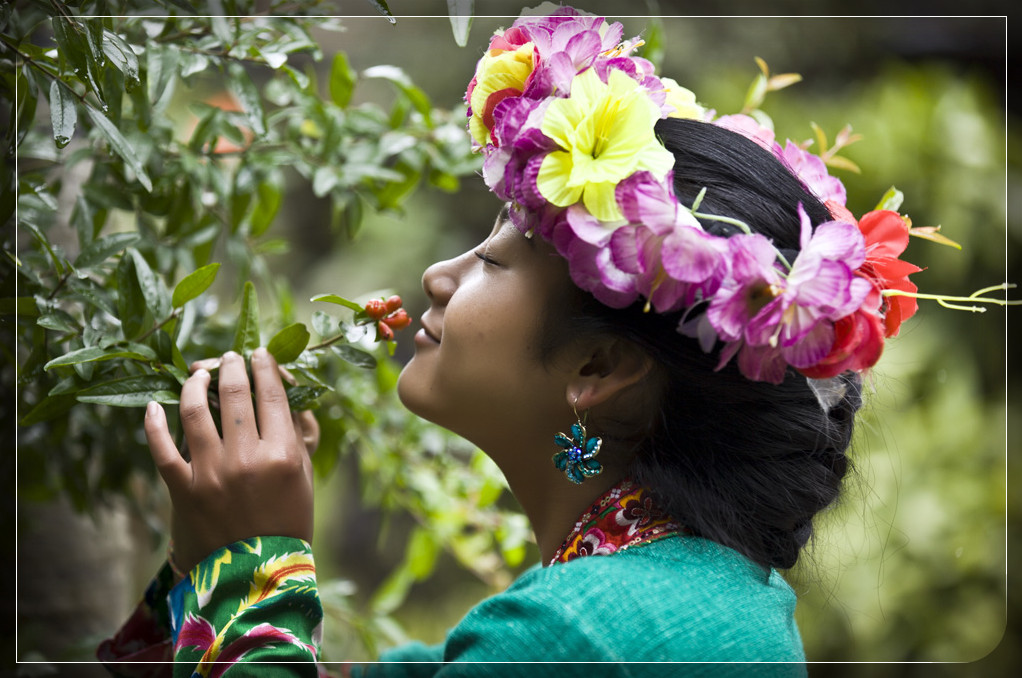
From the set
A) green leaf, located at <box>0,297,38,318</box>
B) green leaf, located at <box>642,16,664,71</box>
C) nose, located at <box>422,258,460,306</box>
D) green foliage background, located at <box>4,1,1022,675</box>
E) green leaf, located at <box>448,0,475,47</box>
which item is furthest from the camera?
green foliage background, located at <box>4,1,1022,675</box>

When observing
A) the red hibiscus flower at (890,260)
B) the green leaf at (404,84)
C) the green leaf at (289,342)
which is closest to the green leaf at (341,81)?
the green leaf at (404,84)

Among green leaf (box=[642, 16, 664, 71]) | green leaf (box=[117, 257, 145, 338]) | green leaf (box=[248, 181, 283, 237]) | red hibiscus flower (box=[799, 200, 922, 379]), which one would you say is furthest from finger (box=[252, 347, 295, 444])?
green leaf (box=[642, 16, 664, 71])

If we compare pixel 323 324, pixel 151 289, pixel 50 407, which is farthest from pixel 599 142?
pixel 50 407

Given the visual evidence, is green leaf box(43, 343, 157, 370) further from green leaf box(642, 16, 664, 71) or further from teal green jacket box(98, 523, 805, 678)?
green leaf box(642, 16, 664, 71)

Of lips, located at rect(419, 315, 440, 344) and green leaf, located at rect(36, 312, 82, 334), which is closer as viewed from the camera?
green leaf, located at rect(36, 312, 82, 334)

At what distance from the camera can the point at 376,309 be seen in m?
0.73

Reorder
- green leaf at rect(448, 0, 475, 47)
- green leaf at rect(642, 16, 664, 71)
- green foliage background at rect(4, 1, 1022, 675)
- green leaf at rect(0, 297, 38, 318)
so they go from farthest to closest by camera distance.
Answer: green foliage background at rect(4, 1, 1022, 675) < green leaf at rect(642, 16, 664, 71) < green leaf at rect(0, 297, 38, 318) < green leaf at rect(448, 0, 475, 47)

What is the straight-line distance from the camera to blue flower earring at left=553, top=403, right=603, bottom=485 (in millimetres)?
721

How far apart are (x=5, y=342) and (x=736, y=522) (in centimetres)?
67

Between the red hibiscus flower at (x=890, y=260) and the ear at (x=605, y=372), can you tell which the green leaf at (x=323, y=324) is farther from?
the red hibiscus flower at (x=890, y=260)

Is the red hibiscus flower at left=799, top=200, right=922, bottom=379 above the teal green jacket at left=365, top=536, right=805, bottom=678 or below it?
above

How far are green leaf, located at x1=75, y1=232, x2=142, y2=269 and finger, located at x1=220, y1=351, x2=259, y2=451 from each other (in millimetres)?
166

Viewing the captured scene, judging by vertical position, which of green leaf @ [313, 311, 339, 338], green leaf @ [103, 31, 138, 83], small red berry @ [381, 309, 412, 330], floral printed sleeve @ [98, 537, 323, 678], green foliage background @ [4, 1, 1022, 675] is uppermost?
green leaf @ [103, 31, 138, 83]

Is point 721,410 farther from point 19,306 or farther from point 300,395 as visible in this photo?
point 19,306
